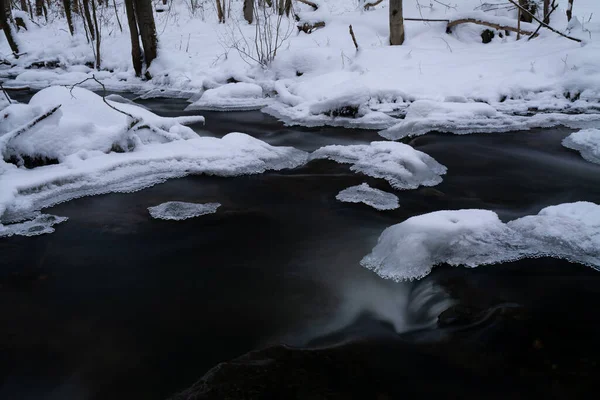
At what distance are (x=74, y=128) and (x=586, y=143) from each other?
5.44 meters

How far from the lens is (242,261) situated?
2.71 meters

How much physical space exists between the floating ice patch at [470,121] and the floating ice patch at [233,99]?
313cm

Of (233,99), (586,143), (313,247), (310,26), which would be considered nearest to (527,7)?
(310,26)

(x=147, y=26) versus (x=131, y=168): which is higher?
(x=147, y=26)

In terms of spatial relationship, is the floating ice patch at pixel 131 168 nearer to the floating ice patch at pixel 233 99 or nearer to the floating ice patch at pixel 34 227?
the floating ice patch at pixel 34 227

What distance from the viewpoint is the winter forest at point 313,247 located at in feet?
5.97

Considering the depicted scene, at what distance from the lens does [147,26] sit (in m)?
9.34

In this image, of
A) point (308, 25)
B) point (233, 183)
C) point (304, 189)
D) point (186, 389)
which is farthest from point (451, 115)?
point (308, 25)

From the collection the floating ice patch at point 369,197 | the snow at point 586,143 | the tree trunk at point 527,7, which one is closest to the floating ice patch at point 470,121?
the snow at point 586,143

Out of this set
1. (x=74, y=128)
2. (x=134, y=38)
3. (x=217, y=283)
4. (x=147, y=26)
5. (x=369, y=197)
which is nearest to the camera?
(x=217, y=283)

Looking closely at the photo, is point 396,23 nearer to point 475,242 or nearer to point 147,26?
point 147,26

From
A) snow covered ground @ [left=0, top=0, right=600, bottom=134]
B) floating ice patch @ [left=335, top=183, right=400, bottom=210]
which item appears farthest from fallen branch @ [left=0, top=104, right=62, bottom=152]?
snow covered ground @ [left=0, top=0, right=600, bottom=134]

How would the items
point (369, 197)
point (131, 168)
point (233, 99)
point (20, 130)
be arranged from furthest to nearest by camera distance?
point (233, 99) < point (131, 168) < point (20, 130) < point (369, 197)

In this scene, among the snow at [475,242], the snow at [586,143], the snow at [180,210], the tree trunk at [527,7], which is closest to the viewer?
the snow at [475,242]
